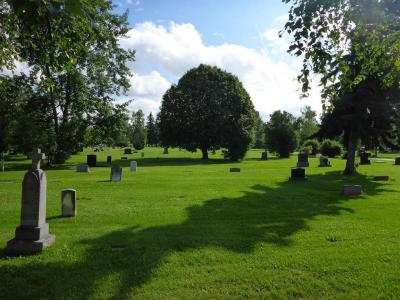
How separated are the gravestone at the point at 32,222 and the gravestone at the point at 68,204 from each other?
299cm

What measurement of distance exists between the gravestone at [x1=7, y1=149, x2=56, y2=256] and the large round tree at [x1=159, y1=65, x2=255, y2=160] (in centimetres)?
3977

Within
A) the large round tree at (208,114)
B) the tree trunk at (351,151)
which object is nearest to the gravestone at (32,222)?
the tree trunk at (351,151)

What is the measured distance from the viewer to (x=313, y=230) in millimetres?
9750

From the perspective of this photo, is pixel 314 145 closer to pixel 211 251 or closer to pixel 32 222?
pixel 211 251

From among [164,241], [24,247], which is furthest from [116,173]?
[24,247]

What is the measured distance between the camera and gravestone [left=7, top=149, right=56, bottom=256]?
Result: 294 inches

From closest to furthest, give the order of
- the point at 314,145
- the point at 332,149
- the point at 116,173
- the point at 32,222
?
the point at 32,222, the point at 116,173, the point at 332,149, the point at 314,145

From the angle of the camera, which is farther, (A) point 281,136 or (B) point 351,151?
(A) point 281,136

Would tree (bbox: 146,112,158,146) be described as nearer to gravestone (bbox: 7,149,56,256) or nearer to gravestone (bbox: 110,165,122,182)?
gravestone (bbox: 110,165,122,182)

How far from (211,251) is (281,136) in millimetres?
51977

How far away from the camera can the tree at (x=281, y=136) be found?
57447 mm

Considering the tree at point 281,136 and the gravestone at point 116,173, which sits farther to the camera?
the tree at point 281,136

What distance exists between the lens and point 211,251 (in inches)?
304

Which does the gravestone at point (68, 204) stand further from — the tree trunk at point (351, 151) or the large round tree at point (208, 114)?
the large round tree at point (208, 114)
